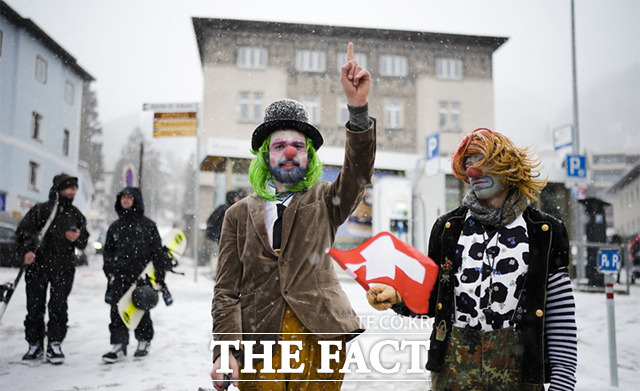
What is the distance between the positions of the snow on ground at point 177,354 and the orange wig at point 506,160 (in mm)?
934

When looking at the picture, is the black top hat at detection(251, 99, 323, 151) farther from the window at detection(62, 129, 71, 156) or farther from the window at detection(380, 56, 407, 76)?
the window at detection(62, 129, 71, 156)

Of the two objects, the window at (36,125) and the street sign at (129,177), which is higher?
the window at (36,125)

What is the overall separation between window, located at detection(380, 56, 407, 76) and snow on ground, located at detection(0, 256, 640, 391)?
2075 centimetres

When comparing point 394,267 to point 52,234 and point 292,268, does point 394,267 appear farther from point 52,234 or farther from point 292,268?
point 52,234

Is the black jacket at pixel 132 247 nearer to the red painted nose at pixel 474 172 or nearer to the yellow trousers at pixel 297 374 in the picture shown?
the yellow trousers at pixel 297 374

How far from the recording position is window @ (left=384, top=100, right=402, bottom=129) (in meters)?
28.7

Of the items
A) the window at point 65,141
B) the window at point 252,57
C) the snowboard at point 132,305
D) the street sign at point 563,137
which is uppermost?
the window at point 252,57

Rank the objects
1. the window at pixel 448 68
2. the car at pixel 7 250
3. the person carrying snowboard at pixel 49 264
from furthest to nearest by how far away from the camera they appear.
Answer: the window at pixel 448 68
the car at pixel 7 250
the person carrying snowboard at pixel 49 264

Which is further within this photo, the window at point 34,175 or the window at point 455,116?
the window at point 455,116

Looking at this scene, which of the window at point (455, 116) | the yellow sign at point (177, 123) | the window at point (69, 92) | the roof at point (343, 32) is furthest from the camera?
the window at point (69, 92)

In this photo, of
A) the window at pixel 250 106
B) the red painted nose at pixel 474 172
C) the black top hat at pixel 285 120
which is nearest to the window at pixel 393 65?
the window at pixel 250 106

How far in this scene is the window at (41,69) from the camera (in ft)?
92.0

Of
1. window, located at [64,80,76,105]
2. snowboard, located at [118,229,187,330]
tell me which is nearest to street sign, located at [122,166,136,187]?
snowboard, located at [118,229,187,330]

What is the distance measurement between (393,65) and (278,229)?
93.1 feet
